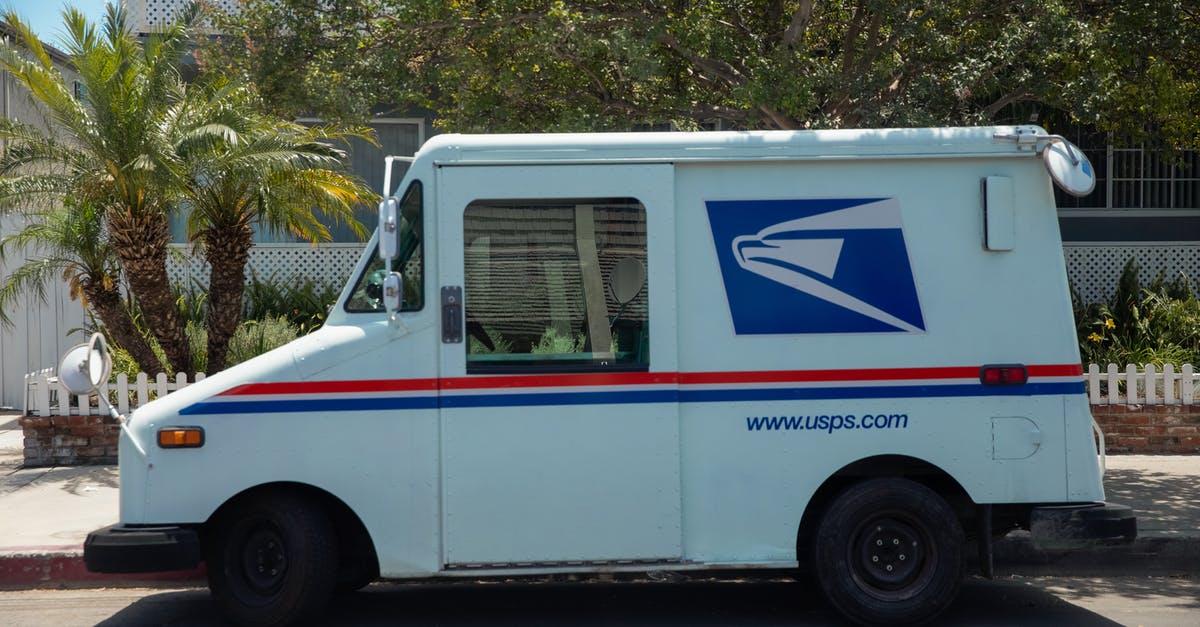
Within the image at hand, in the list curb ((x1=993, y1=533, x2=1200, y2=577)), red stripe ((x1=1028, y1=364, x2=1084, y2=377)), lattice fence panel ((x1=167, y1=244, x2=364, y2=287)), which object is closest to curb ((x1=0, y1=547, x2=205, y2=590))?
red stripe ((x1=1028, y1=364, x2=1084, y2=377))

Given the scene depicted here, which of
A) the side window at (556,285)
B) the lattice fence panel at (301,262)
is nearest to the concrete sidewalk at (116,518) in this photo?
the side window at (556,285)

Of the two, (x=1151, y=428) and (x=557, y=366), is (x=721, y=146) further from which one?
(x=1151, y=428)

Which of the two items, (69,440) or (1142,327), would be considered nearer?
(69,440)

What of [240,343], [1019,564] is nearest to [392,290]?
[1019,564]

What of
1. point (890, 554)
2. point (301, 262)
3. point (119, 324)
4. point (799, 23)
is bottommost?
point (890, 554)

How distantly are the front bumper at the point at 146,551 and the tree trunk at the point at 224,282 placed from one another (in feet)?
17.5

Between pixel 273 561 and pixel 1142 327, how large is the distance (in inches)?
404

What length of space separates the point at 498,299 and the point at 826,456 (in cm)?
187

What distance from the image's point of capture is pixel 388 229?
5789mm

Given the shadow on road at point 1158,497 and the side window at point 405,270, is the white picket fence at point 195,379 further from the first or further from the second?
the side window at point 405,270

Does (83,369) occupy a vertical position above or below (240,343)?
below

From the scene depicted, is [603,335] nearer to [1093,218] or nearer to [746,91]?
[746,91]

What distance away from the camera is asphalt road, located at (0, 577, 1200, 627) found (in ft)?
21.8

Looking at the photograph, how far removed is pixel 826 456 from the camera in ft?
20.1
